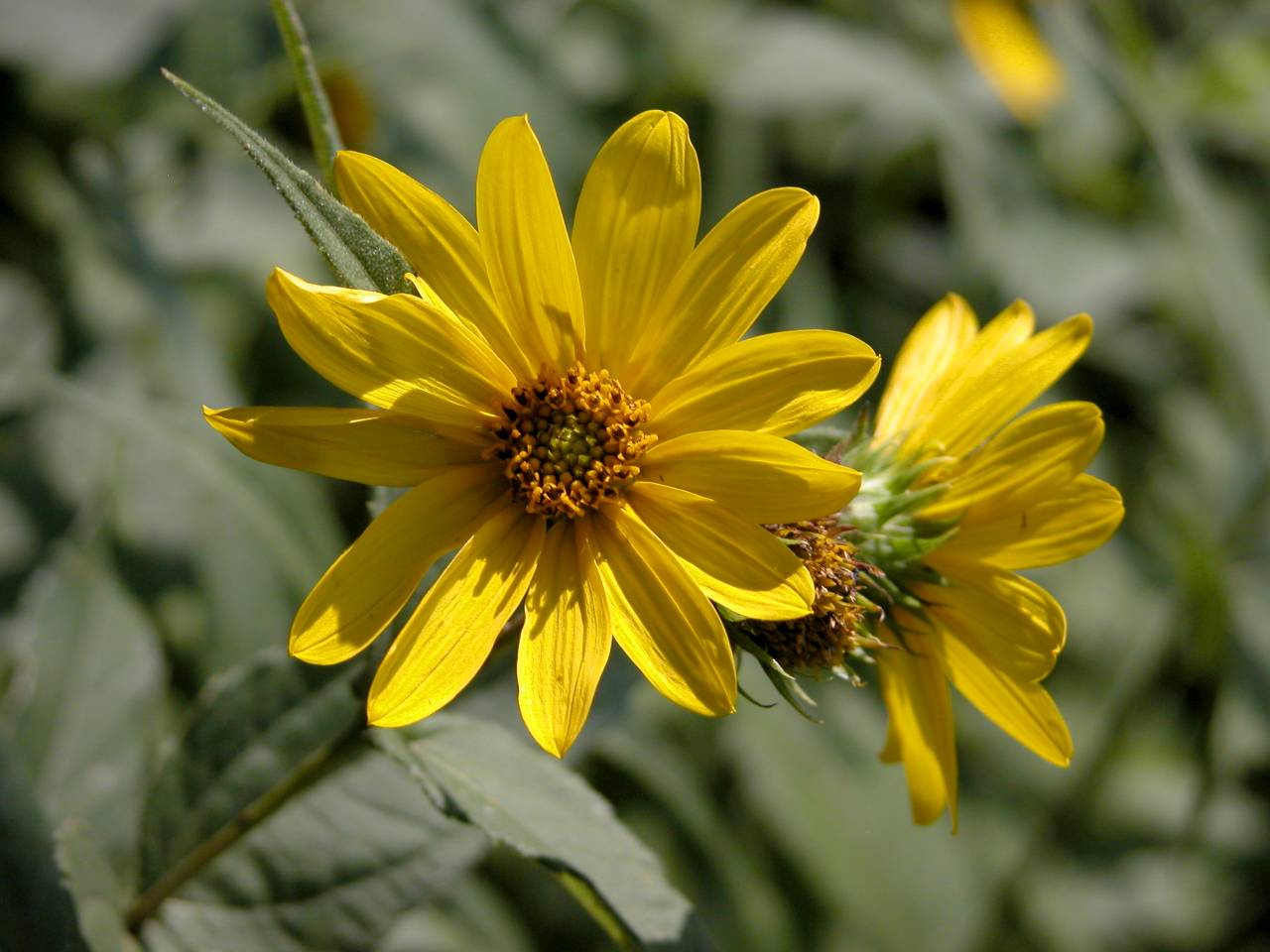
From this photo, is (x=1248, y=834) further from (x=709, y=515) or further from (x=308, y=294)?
(x=308, y=294)

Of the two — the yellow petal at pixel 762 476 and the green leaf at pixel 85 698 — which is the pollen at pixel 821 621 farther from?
the green leaf at pixel 85 698

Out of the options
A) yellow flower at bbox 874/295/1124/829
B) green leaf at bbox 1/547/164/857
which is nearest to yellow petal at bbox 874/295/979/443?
yellow flower at bbox 874/295/1124/829

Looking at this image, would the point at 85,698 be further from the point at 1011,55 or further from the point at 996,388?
the point at 1011,55

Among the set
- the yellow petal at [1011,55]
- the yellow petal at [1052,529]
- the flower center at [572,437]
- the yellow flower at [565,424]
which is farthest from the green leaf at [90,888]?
the yellow petal at [1011,55]

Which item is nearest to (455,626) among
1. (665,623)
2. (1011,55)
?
(665,623)

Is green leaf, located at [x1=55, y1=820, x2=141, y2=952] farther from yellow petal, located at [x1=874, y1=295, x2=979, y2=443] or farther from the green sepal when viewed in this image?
Answer: yellow petal, located at [x1=874, y1=295, x2=979, y2=443]

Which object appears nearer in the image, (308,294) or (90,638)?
(308,294)

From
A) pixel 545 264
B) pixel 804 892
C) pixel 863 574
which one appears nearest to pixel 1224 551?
pixel 804 892
